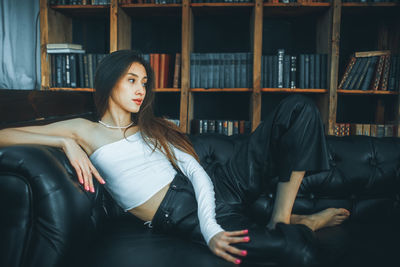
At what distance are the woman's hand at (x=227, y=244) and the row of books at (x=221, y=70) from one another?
146 cm

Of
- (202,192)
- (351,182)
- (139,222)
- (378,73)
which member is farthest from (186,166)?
(378,73)

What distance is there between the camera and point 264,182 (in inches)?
47.8

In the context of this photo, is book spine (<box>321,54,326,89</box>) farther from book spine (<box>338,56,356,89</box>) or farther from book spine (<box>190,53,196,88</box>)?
book spine (<box>190,53,196,88</box>)

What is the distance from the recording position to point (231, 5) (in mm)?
2139

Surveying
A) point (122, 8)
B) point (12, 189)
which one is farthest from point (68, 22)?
point (12, 189)

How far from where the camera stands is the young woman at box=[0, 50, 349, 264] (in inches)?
36.4

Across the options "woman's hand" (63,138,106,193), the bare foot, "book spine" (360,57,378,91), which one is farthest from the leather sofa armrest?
"book spine" (360,57,378,91)

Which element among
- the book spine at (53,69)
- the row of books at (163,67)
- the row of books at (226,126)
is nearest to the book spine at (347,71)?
the row of books at (226,126)

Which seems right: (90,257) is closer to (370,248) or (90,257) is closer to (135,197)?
(135,197)

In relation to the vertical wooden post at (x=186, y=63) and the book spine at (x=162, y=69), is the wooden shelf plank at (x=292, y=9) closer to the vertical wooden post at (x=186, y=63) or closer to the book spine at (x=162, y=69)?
the vertical wooden post at (x=186, y=63)

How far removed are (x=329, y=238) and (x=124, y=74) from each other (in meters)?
1.02

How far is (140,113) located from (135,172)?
315 mm

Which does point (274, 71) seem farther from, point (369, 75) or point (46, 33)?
point (46, 33)

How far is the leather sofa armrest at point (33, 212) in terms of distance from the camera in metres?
0.72
